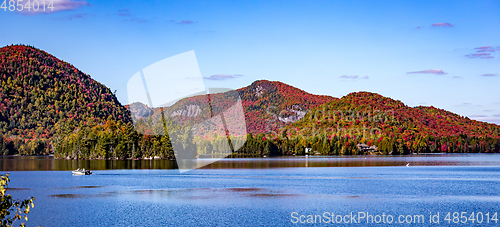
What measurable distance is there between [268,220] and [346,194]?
17119 mm

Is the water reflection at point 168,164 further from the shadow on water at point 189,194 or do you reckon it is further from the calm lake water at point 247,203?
the shadow on water at point 189,194

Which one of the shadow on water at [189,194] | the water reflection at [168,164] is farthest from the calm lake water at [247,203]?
the water reflection at [168,164]

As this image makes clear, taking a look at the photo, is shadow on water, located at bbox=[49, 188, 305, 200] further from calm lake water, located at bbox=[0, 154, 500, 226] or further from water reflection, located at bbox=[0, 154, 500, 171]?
water reflection, located at bbox=[0, 154, 500, 171]

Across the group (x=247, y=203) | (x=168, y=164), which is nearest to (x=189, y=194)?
(x=247, y=203)

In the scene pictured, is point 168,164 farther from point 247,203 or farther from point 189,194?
point 247,203

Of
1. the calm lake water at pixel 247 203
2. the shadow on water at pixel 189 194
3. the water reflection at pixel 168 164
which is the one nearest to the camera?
the calm lake water at pixel 247 203

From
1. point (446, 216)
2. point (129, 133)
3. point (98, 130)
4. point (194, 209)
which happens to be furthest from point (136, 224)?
point (98, 130)

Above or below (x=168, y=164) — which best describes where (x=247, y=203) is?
below

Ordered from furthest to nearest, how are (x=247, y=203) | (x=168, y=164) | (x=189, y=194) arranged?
A: (x=168, y=164)
(x=189, y=194)
(x=247, y=203)

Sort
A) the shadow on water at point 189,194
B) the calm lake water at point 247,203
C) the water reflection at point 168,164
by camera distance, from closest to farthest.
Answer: the calm lake water at point 247,203 → the shadow on water at point 189,194 → the water reflection at point 168,164

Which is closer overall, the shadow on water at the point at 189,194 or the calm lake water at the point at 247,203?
the calm lake water at the point at 247,203

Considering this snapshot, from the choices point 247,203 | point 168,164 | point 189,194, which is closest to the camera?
point 247,203

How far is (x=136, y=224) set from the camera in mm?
32438

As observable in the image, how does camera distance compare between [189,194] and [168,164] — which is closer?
[189,194]
